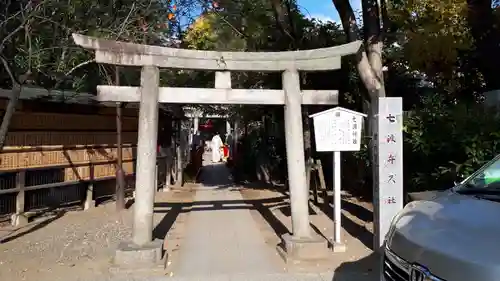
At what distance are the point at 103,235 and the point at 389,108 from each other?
5082 mm

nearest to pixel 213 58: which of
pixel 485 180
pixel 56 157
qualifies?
pixel 485 180

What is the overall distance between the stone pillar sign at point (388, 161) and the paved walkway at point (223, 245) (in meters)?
1.69

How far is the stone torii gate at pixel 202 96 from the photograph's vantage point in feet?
22.2

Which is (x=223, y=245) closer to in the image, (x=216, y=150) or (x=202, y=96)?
(x=202, y=96)

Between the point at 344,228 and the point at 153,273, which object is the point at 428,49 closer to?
the point at 344,228

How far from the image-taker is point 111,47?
21.9ft

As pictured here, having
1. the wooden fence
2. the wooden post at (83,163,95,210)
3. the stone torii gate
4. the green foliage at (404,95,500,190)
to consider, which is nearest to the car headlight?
the stone torii gate

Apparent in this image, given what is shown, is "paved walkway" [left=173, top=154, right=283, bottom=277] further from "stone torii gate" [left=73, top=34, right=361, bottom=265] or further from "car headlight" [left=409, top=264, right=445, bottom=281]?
"car headlight" [left=409, top=264, right=445, bottom=281]

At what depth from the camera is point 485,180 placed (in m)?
4.11

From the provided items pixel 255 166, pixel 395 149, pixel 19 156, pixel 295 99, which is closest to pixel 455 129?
pixel 395 149

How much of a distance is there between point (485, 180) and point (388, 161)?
9.96 ft

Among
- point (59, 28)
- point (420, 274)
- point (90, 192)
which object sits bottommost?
point (90, 192)

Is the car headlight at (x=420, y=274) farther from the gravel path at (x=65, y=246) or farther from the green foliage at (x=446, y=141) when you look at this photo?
the green foliage at (x=446, y=141)

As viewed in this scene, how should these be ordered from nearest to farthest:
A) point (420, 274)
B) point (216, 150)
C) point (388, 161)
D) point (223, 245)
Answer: point (420, 274)
point (388, 161)
point (223, 245)
point (216, 150)
